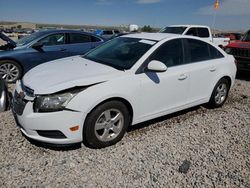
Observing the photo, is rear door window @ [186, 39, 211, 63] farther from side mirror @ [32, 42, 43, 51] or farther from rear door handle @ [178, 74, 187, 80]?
side mirror @ [32, 42, 43, 51]

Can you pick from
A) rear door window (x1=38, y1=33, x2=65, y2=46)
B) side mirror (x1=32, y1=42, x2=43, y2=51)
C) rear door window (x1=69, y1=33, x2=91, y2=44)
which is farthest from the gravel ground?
rear door window (x1=69, y1=33, x2=91, y2=44)

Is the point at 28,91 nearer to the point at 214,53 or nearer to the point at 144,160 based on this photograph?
the point at 144,160

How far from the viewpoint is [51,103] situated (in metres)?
2.89

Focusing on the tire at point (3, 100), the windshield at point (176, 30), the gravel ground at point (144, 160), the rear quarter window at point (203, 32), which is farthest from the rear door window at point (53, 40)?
the rear quarter window at point (203, 32)

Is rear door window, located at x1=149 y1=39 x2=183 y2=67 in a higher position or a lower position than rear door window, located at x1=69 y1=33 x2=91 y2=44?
higher

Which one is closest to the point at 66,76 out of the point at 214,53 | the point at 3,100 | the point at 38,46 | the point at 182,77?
the point at 3,100

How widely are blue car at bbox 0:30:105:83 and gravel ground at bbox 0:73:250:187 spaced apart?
2.58m

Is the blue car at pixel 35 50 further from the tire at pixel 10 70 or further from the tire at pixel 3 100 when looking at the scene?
the tire at pixel 3 100

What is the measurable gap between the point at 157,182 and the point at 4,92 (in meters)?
3.08

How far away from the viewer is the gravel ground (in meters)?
2.76

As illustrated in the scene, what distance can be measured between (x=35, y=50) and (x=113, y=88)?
4.25 meters

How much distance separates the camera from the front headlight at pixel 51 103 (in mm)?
2893

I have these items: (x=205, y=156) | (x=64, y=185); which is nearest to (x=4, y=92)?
(x=64, y=185)

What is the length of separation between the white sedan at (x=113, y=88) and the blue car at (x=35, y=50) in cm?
266
